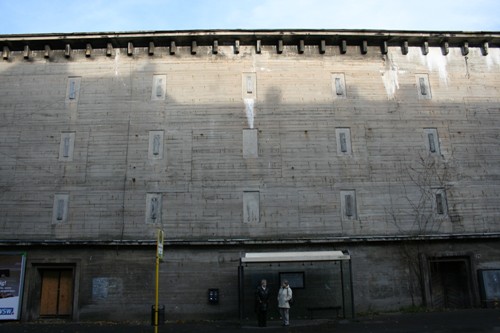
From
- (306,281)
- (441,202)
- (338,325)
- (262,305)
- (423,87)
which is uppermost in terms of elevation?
(423,87)

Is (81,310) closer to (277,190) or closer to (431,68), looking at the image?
(277,190)

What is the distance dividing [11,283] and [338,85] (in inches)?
804

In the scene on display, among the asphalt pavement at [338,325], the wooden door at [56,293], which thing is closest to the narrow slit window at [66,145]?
the wooden door at [56,293]

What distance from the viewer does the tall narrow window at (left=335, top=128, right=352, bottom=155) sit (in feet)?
81.7

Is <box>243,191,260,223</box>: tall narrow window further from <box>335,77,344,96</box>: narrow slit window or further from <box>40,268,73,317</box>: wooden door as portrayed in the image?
<box>40,268,73,317</box>: wooden door

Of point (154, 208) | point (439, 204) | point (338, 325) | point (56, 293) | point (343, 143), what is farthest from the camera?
point (343, 143)

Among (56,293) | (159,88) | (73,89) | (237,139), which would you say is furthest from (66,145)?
(237,139)

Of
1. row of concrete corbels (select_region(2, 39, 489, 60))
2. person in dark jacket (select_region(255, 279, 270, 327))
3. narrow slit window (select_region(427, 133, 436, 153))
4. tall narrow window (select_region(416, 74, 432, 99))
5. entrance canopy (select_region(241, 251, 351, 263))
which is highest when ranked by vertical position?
row of concrete corbels (select_region(2, 39, 489, 60))

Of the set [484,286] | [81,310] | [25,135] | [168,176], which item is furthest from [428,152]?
[25,135]

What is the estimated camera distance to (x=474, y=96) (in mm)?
26375

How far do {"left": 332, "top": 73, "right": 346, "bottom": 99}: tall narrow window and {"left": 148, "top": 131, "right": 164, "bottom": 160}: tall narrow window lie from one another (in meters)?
10.1

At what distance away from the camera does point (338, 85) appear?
26188mm

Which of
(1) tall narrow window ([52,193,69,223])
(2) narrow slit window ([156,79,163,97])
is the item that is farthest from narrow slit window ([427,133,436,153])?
(1) tall narrow window ([52,193,69,223])

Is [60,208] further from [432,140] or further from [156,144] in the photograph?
[432,140]
